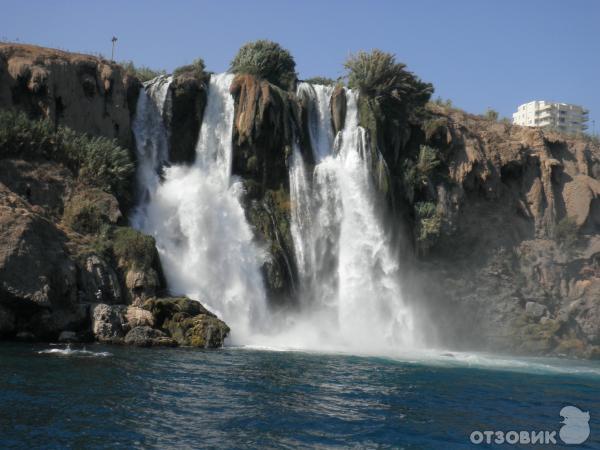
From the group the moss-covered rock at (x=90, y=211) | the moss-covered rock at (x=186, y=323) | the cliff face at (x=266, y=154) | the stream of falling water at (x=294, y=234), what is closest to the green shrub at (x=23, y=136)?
the moss-covered rock at (x=90, y=211)

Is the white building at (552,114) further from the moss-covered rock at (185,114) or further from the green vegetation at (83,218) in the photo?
the green vegetation at (83,218)

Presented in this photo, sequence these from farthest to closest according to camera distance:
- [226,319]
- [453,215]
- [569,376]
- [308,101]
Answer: [453,215], [308,101], [226,319], [569,376]

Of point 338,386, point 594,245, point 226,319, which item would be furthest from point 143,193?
point 594,245

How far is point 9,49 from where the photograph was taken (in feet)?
93.9

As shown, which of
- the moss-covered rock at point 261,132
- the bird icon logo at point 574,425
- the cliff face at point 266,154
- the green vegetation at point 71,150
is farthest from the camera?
the moss-covered rock at point 261,132

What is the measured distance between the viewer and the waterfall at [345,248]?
104ft

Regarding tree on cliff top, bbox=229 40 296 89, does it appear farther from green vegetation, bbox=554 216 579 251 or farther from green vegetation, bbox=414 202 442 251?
green vegetation, bbox=554 216 579 251

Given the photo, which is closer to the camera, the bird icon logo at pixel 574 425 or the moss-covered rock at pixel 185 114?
the bird icon logo at pixel 574 425

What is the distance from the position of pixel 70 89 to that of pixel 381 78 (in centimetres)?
1749

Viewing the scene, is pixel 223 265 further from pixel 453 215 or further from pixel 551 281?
pixel 551 281

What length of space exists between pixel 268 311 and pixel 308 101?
13.1 metres

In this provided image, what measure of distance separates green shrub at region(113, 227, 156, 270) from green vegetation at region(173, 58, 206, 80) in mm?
12138

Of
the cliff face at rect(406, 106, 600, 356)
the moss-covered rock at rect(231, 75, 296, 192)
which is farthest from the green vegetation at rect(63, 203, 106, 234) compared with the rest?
the cliff face at rect(406, 106, 600, 356)

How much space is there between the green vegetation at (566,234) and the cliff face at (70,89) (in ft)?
87.3
